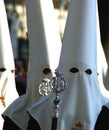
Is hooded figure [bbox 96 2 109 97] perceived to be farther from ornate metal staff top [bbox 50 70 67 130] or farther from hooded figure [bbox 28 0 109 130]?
ornate metal staff top [bbox 50 70 67 130]

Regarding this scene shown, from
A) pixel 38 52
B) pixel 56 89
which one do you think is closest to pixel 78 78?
pixel 56 89

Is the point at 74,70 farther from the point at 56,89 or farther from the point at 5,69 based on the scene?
the point at 5,69

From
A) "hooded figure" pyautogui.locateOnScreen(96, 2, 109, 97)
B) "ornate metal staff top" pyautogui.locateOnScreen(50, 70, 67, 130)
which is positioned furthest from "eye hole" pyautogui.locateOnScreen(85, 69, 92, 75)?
"hooded figure" pyautogui.locateOnScreen(96, 2, 109, 97)

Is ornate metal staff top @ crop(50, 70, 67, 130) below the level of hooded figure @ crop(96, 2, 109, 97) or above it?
above

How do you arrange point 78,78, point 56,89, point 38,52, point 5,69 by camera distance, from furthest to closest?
1. point 5,69
2. point 38,52
3. point 78,78
4. point 56,89

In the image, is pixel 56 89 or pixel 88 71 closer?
pixel 56 89

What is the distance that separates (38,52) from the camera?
16.5 feet

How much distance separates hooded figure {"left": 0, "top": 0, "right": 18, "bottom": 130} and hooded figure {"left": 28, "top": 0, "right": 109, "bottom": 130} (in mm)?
792

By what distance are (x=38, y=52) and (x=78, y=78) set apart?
1.79 feet

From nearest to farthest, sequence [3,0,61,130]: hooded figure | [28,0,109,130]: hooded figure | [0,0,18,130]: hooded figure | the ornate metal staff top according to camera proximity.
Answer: the ornate metal staff top, [28,0,109,130]: hooded figure, [3,0,61,130]: hooded figure, [0,0,18,130]: hooded figure

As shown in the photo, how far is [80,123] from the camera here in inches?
178

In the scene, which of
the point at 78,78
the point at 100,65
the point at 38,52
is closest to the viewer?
the point at 78,78

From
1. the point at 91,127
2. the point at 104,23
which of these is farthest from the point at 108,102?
the point at 104,23

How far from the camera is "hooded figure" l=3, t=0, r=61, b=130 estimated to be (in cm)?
498
